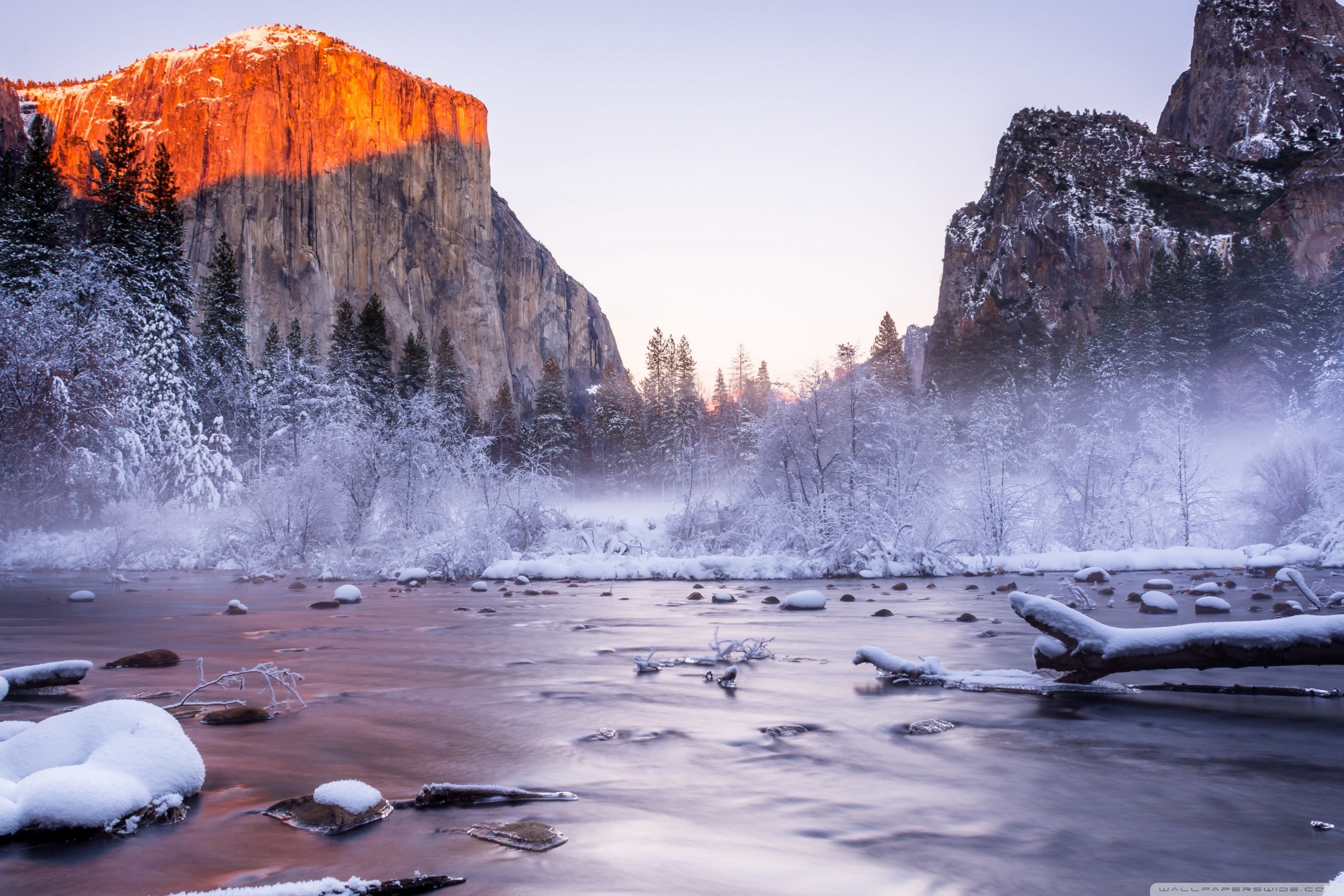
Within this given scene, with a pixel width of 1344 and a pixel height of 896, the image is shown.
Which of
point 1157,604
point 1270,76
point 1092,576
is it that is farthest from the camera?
point 1270,76

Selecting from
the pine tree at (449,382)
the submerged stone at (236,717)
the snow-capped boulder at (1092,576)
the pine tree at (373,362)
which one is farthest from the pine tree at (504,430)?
the submerged stone at (236,717)

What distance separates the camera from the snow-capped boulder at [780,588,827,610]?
483 inches

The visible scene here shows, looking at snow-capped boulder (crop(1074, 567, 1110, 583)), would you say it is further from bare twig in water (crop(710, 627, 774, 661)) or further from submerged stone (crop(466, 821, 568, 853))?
submerged stone (crop(466, 821, 568, 853))

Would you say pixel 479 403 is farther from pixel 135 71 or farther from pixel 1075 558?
pixel 1075 558

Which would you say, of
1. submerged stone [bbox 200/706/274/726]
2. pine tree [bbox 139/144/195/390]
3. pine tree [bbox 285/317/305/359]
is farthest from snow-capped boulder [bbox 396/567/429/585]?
pine tree [bbox 285/317/305/359]

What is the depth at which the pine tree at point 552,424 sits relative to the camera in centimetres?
5741

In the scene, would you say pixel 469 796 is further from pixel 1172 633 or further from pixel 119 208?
pixel 119 208

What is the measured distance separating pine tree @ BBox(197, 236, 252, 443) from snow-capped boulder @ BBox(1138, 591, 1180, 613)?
38.6m

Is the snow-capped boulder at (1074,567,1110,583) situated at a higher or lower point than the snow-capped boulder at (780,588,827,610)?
lower

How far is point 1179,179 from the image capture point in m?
90.5

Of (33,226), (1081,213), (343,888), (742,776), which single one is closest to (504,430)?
(33,226)

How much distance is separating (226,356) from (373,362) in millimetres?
7867

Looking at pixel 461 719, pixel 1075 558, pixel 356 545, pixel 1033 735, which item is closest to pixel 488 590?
pixel 356 545

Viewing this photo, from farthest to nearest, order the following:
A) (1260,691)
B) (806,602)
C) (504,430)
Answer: (504,430)
(806,602)
(1260,691)
